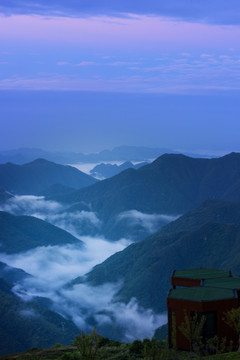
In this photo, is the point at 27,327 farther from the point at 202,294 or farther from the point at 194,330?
the point at 194,330

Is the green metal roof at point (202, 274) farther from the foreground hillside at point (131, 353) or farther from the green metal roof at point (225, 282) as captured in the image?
the foreground hillside at point (131, 353)

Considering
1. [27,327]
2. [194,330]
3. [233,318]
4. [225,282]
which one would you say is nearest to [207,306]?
[194,330]

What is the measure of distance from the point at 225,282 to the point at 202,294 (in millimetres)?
5516

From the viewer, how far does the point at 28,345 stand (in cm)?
13412

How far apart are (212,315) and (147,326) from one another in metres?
126

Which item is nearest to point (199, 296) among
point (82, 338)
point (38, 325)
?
point (82, 338)

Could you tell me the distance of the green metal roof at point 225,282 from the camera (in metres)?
49.1

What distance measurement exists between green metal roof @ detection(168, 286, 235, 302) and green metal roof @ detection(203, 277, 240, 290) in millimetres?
1482

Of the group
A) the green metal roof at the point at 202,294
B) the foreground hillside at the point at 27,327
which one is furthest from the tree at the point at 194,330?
the foreground hillside at the point at 27,327

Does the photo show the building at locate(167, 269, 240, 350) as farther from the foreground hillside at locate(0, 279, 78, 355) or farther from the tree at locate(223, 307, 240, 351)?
the foreground hillside at locate(0, 279, 78, 355)

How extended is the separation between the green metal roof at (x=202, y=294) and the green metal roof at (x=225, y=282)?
1482mm

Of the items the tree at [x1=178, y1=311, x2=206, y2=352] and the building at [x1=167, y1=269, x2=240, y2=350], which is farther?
the building at [x1=167, y1=269, x2=240, y2=350]

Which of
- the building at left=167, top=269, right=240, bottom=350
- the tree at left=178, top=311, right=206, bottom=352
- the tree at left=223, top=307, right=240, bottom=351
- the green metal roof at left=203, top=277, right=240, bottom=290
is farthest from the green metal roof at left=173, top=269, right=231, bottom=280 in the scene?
the tree at left=178, top=311, right=206, bottom=352

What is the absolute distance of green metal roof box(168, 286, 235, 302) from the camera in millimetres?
45781
